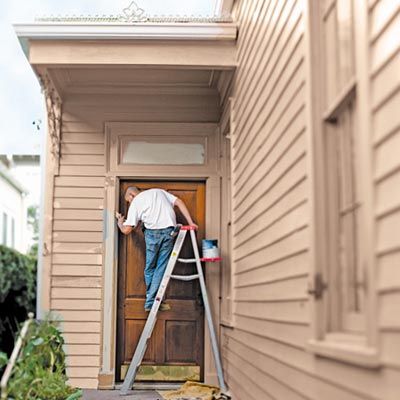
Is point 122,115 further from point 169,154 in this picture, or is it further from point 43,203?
point 43,203

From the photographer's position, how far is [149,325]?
6785 millimetres

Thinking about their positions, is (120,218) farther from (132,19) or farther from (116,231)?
(132,19)

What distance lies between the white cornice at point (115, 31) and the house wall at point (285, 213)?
1.39ft

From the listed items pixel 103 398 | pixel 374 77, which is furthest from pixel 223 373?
pixel 374 77

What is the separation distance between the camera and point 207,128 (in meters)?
7.35

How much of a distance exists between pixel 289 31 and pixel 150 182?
12.1ft

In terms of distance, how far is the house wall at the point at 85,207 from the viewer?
7.04 metres

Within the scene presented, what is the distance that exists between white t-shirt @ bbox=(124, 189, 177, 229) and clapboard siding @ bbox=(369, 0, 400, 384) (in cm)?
460

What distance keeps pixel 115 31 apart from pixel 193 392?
10.6 ft

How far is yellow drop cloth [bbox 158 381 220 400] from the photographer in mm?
6298

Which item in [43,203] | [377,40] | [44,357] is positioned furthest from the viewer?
[43,203]

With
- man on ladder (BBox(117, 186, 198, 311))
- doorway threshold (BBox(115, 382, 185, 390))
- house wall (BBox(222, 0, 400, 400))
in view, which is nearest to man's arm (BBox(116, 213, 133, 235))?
man on ladder (BBox(117, 186, 198, 311))

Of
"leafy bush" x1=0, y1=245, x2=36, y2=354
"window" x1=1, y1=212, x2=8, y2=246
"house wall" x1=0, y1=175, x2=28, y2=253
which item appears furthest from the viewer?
"window" x1=1, y1=212, x2=8, y2=246

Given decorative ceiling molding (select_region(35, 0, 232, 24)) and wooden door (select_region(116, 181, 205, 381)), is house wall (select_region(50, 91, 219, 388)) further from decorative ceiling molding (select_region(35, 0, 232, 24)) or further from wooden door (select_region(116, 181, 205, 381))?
decorative ceiling molding (select_region(35, 0, 232, 24))
